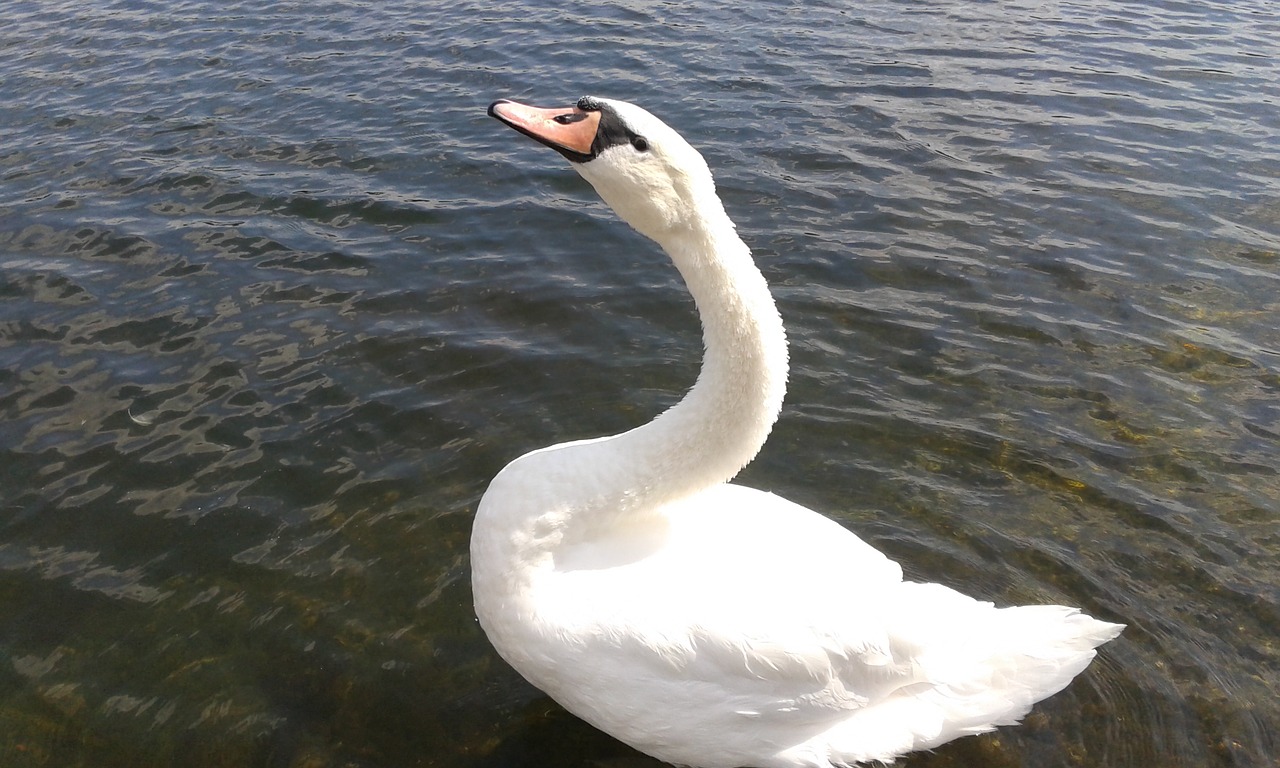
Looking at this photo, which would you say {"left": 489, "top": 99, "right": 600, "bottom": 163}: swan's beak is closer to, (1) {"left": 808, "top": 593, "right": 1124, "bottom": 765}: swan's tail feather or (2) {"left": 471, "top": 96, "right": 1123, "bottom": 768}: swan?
(2) {"left": 471, "top": 96, "right": 1123, "bottom": 768}: swan

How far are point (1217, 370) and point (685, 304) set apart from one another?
14.1 ft

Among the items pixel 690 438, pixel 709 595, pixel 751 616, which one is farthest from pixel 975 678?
pixel 690 438

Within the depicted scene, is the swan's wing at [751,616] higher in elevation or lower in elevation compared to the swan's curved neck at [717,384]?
lower

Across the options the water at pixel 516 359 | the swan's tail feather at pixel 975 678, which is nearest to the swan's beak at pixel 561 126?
the swan's tail feather at pixel 975 678

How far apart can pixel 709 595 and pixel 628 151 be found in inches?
77.4

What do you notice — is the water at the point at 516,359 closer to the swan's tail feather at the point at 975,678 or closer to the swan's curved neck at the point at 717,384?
the swan's tail feather at the point at 975,678

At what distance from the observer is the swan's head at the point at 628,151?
12.9 feet

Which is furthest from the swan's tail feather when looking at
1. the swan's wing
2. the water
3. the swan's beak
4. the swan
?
the swan's beak

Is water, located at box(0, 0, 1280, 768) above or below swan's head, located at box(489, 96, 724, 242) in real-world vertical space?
below

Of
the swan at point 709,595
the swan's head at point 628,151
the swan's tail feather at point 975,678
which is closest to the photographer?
the swan's head at point 628,151

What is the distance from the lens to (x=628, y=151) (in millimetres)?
3955

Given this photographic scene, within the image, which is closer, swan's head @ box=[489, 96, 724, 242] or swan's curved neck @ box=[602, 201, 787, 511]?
swan's head @ box=[489, 96, 724, 242]

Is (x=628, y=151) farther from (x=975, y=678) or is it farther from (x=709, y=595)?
(x=975, y=678)

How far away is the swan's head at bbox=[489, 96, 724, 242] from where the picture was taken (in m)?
3.95
